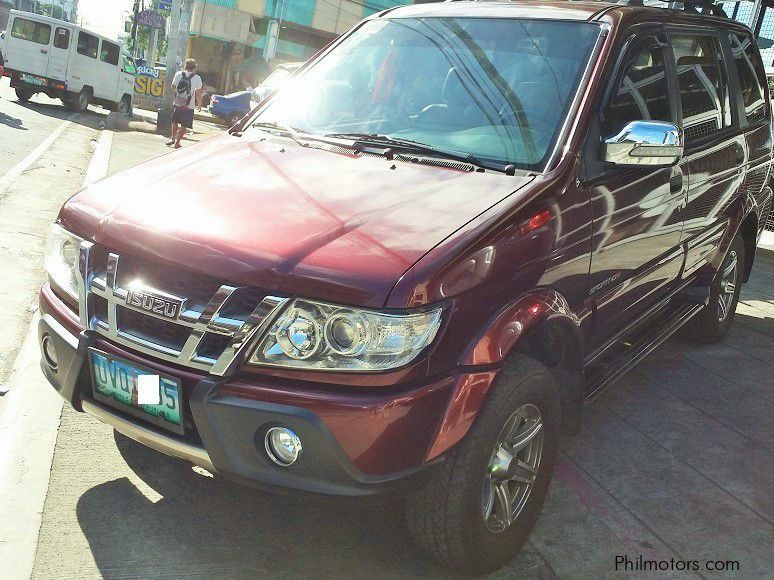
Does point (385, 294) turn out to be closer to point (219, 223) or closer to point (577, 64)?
point (219, 223)

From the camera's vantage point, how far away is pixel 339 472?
7.92 ft

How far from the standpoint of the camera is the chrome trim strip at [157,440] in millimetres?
2561

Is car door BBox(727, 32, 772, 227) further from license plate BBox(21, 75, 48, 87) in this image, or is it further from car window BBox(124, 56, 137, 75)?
car window BBox(124, 56, 137, 75)

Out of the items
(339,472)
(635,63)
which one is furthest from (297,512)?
(635,63)

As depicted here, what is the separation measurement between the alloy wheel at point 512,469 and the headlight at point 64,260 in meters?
1.49

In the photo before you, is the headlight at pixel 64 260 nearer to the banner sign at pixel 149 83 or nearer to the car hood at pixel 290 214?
the car hood at pixel 290 214

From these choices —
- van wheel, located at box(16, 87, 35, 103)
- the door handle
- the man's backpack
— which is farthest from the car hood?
van wheel, located at box(16, 87, 35, 103)

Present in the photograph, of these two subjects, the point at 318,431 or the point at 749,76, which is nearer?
the point at 318,431

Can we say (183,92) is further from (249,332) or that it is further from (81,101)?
(249,332)

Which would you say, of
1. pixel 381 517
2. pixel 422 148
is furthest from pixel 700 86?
pixel 381 517

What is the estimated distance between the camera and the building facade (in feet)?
149

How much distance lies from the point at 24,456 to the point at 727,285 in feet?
14.2

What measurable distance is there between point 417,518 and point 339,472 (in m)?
0.41

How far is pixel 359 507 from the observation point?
97.7 inches
